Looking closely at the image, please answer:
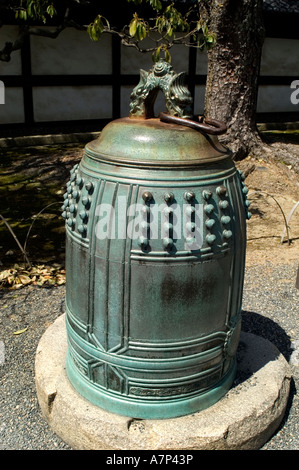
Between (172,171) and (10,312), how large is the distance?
284cm

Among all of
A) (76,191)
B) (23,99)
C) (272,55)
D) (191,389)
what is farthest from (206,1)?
(191,389)

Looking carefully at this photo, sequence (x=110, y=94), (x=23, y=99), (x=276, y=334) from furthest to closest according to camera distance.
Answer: (x=110, y=94)
(x=23, y=99)
(x=276, y=334)

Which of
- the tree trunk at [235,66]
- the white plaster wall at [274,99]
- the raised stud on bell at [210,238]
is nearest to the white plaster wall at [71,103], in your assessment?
the tree trunk at [235,66]

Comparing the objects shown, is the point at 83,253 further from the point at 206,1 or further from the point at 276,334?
the point at 206,1

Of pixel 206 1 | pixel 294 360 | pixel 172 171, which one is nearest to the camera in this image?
pixel 172 171

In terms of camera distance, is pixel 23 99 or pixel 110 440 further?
pixel 23 99

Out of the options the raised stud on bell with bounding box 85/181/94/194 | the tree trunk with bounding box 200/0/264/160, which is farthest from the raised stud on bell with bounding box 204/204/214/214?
the tree trunk with bounding box 200/0/264/160

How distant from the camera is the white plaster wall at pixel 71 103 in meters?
11.4

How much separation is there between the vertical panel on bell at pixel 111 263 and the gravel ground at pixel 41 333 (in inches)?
38.2

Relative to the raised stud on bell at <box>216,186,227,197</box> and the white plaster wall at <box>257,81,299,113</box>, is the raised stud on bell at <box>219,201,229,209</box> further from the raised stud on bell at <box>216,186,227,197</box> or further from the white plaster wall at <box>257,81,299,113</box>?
the white plaster wall at <box>257,81,299,113</box>

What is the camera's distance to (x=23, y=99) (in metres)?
11.2

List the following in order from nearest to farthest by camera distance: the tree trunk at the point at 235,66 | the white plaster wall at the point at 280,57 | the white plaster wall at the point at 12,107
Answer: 1. the tree trunk at the point at 235,66
2. the white plaster wall at the point at 12,107
3. the white plaster wall at the point at 280,57

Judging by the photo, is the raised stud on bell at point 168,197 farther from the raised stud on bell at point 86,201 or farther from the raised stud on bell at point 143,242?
the raised stud on bell at point 86,201

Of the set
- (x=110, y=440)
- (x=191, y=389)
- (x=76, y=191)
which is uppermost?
(x=76, y=191)
